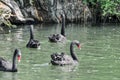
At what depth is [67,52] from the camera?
21.1 meters

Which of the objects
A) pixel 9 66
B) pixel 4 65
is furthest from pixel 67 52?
pixel 4 65

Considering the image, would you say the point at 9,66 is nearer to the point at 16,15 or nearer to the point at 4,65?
the point at 4,65

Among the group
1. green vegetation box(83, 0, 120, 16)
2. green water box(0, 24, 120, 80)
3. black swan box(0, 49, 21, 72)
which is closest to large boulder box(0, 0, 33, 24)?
green water box(0, 24, 120, 80)

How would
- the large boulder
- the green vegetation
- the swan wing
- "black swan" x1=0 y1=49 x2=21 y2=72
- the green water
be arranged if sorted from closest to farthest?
the green water < "black swan" x1=0 y1=49 x2=21 y2=72 < the swan wing < the large boulder < the green vegetation

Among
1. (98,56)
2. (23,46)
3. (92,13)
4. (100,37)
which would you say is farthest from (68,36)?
(92,13)

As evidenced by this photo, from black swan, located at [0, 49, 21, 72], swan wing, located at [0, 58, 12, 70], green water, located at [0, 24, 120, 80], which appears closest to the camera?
green water, located at [0, 24, 120, 80]

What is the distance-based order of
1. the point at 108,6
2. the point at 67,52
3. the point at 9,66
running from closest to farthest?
the point at 9,66, the point at 67,52, the point at 108,6

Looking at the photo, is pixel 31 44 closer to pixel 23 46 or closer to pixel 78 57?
pixel 23 46

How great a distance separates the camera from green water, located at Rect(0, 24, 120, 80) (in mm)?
15750

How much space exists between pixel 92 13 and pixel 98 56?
18.2 metres

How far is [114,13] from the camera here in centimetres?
3622

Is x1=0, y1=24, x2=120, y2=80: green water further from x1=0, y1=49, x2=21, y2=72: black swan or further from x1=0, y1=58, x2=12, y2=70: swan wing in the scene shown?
x1=0, y1=58, x2=12, y2=70: swan wing

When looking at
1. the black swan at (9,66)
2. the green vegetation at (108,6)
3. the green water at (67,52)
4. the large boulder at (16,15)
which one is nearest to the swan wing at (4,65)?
the black swan at (9,66)

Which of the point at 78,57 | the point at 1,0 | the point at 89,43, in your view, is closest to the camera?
the point at 78,57
